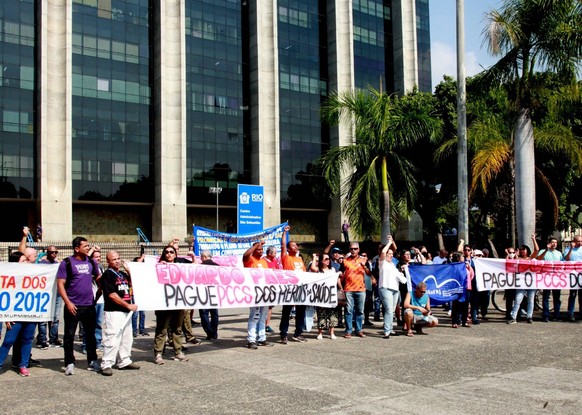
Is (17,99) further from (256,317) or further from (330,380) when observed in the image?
(330,380)

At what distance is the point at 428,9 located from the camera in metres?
66.4

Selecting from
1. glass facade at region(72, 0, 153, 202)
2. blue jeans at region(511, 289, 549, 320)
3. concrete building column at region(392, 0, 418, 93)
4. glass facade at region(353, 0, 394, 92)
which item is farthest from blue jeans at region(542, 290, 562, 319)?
concrete building column at region(392, 0, 418, 93)

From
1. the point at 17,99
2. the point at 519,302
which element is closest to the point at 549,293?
the point at 519,302

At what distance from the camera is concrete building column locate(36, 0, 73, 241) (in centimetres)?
4566

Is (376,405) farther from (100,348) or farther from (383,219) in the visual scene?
(383,219)

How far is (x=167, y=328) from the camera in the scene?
416 inches

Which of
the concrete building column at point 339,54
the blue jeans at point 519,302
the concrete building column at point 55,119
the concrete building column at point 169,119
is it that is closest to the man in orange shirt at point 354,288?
the blue jeans at point 519,302

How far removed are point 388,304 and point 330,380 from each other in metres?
4.83

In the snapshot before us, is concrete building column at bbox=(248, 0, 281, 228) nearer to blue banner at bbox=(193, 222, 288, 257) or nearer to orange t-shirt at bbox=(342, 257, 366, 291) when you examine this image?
blue banner at bbox=(193, 222, 288, 257)

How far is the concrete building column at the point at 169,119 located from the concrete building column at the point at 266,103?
266 inches

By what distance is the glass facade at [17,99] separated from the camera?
4531cm

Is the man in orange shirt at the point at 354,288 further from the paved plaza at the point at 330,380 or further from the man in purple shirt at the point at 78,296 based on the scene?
the man in purple shirt at the point at 78,296

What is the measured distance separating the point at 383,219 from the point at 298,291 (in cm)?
1160

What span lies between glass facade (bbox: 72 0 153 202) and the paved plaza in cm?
3885
